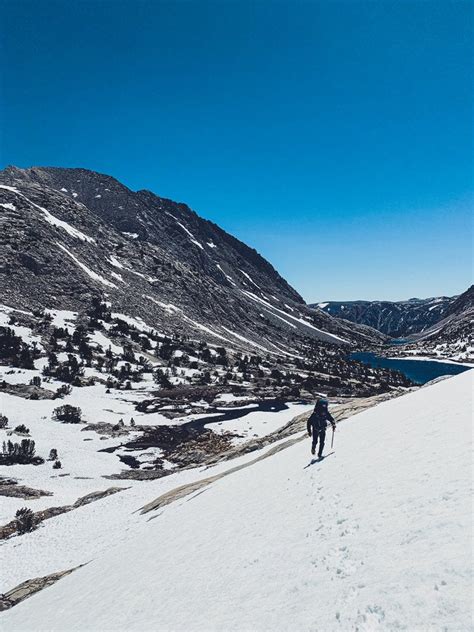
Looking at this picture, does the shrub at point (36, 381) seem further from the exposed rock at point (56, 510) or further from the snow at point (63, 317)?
the snow at point (63, 317)

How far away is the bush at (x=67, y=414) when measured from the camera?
39125 millimetres

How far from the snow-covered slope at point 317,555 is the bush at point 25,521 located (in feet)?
22.2

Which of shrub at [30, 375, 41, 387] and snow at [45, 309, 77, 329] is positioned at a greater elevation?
snow at [45, 309, 77, 329]

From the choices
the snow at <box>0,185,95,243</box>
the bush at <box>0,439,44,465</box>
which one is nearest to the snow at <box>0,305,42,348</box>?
the bush at <box>0,439,44,465</box>

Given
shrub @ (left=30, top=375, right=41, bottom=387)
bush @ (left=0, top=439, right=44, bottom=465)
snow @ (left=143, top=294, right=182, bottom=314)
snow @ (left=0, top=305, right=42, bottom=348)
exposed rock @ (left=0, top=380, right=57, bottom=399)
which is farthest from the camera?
snow @ (left=143, top=294, right=182, bottom=314)

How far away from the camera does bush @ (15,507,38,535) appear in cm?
1915

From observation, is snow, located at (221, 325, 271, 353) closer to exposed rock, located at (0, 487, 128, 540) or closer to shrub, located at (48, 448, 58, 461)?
shrub, located at (48, 448, 58, 461)

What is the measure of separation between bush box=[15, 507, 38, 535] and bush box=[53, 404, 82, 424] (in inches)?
741

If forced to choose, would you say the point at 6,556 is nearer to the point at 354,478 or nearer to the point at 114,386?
the point at 354,478

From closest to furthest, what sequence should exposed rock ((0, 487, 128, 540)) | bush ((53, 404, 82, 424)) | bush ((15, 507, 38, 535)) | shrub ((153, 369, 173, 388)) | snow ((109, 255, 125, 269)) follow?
bush ((15, 507, 38, 535)) < exposed rock ((0, 487, 128, 540)) < bush ((53, 404, 82, 424)) < shrub ((153, 369, 173, 388)) < snow ((109, 255, 125, 269))

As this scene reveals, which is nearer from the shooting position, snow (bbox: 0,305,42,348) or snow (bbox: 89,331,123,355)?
snow (bbox: 0,305,42,348)

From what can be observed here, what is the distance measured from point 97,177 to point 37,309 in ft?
460

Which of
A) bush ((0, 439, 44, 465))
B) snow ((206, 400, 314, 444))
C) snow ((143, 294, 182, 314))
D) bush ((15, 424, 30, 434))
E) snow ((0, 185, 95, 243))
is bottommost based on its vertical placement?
snow ((206, 400, 314, 444))

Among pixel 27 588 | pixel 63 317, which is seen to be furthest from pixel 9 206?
pixel 27 588
